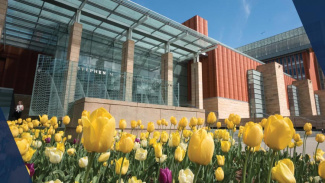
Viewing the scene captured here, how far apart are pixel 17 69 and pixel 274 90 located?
29.3 m

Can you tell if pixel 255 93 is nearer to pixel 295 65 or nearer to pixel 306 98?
pixel 306 98

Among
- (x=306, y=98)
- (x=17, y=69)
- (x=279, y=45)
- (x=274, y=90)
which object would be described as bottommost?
(x=306, y=98)

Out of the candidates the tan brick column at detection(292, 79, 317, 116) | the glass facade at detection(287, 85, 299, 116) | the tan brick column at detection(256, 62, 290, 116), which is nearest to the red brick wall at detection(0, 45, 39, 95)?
the tan brick column at detection(256, 62, 290, 116)

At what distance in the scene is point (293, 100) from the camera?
29891mm

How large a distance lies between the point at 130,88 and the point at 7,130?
457 inches

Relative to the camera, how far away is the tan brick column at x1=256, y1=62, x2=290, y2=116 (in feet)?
79.3

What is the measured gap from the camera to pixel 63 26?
15.6 metres

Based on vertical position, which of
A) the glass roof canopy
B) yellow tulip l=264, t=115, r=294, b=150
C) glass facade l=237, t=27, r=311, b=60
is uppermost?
glass facade l=237, t=27, r=311, b=60

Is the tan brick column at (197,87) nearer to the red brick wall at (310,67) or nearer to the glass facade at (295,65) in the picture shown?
the red brick wall at (310,67)

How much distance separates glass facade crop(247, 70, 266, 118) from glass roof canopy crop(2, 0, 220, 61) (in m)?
8.93

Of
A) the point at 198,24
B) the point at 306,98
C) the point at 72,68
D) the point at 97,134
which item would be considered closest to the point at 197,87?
the point at 198,24

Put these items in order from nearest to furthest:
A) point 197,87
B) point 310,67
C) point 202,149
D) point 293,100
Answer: point 202,149 < point 197,87 < point 293,100 < point 310,67

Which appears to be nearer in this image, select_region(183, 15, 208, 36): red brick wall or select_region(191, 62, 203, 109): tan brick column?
select_region(191, 62, 203, 109): tan brick column

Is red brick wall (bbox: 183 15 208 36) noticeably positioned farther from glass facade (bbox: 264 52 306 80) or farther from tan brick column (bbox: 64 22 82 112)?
glass facade (bbox: 264 52 306 80)
